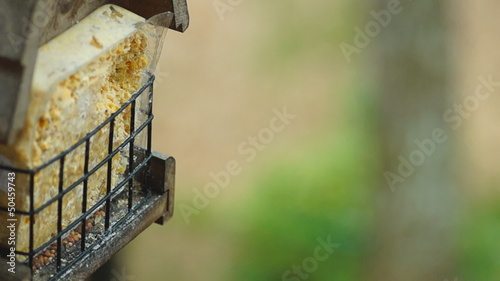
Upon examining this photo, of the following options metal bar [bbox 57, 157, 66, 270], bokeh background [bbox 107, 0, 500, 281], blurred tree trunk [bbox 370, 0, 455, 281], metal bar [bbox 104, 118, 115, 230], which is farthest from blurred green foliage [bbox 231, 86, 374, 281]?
metal bar [bbox 57, 157, 66, 270]

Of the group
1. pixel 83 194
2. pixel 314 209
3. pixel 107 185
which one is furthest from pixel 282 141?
pixel 83 194

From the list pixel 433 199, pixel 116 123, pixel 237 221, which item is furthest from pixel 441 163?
pixel 116 123

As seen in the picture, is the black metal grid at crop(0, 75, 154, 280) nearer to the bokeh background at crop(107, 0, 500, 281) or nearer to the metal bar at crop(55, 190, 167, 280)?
the metal bar at crop(55, 190, 167, 280)

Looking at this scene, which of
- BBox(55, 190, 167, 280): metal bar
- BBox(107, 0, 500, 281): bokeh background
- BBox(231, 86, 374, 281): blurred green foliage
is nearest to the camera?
BBox(55, 190, 167, 280): metal bar

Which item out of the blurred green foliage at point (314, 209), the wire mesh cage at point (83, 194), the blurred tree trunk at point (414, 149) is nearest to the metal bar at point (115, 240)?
the wire mesh cage at point (83, 194)

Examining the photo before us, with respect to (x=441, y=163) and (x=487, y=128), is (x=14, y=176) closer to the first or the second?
(x=441, y=163)

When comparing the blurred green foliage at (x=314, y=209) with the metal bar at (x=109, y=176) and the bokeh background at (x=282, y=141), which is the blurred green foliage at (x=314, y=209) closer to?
the bokeh background at (x=282, y=141)
